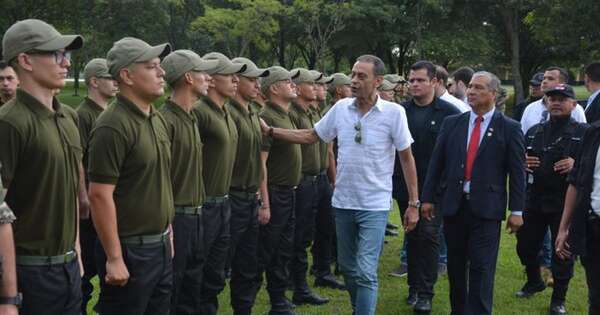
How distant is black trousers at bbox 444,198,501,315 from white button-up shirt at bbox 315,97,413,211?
0.66 metres

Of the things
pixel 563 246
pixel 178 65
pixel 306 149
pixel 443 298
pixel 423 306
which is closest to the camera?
pixel 178 65

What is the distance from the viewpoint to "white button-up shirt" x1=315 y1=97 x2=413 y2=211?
5645mm

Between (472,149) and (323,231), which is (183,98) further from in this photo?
(323,231)

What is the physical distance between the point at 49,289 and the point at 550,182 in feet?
17.4

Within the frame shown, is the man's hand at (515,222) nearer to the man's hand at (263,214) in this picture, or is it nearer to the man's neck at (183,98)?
the man's hand at (263,214)

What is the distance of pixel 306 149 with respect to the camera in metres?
7.48

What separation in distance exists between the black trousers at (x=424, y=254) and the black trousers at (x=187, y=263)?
8.63 ft

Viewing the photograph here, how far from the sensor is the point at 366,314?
5.51 m

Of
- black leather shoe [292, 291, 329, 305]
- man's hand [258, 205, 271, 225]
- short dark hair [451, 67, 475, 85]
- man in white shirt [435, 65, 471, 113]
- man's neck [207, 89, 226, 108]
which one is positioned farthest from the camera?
short dark hair [451, 67, 475, 85]

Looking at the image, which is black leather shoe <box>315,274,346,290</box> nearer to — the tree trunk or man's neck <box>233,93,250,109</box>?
man's neck <box>233,93,250,109</box>

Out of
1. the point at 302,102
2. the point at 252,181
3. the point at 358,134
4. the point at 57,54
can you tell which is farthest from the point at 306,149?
the point at 57,54

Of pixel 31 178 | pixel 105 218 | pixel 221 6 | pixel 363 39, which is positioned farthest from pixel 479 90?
pixel 221 6

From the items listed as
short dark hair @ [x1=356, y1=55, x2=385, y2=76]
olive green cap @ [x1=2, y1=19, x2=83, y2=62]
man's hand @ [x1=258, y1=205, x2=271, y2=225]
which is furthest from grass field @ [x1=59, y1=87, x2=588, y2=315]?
olive green cap @ [x1=2, y1=19, x2=83, y2=62]

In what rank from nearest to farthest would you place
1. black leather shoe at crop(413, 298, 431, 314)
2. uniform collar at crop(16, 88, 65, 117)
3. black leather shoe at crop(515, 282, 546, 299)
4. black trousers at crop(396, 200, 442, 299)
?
uniform collar at crop(16, 88, 65, 117) < black leather shoe at crop(413, 298, 431, 314) < black trousers at crop(396, 200, 442, 299) < black leather shoe at crop(515, 282, 546, 299)
